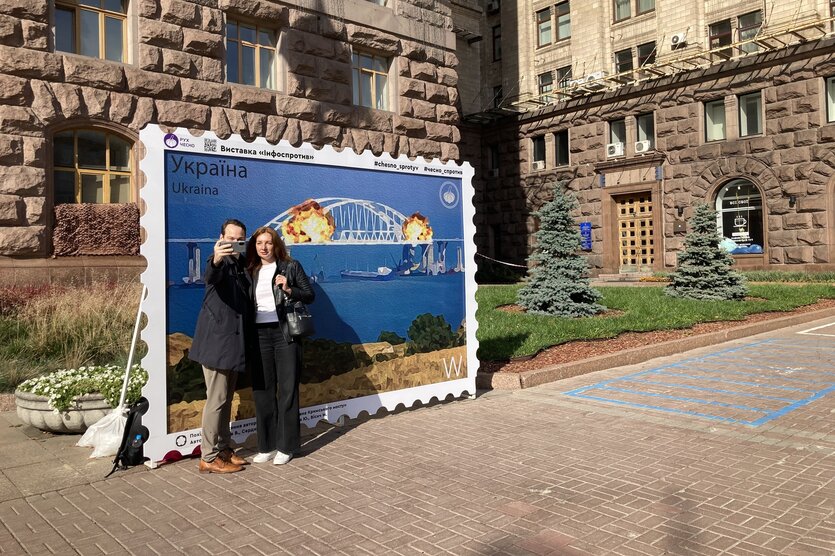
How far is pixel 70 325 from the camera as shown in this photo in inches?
392

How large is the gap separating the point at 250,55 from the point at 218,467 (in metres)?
12.6

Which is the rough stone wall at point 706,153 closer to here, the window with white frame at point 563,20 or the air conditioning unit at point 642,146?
the air conditioning unit at point 642,146

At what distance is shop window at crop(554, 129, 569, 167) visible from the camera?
33.8 metres

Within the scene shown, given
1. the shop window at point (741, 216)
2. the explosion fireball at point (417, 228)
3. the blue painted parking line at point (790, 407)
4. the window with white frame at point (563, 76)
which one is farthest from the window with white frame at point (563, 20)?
the explosion fireball at point (417, 228)

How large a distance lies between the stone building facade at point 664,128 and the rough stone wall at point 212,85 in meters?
14.0

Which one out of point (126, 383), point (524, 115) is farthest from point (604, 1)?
point (126, 383)

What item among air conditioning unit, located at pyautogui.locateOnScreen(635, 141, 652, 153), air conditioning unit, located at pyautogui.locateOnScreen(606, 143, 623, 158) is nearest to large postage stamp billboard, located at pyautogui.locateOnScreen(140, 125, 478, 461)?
air conditioning unit, located at pyautogui.locateOnScreen(635, 141, 652, 153)

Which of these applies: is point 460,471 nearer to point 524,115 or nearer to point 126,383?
point 126,383

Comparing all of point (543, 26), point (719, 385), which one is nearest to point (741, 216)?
point (543, 26)

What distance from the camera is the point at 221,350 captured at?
5.62m

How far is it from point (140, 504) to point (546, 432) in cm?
392

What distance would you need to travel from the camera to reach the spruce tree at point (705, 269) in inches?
753

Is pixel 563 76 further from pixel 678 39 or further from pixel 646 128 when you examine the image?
pixel 646 128

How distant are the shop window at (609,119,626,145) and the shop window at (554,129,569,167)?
2.65m
